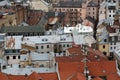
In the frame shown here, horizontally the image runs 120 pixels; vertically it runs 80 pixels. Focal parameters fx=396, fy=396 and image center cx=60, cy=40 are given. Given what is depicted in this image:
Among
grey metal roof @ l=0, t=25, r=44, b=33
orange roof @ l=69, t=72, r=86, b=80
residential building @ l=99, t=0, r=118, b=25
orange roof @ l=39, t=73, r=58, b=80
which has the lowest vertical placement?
orange roof @ l=39, t=73, r=58, b=80

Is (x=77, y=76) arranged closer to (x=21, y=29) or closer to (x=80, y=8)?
(x=21, y=29)

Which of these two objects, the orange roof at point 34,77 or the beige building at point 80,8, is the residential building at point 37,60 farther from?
the beige building at point 80,8

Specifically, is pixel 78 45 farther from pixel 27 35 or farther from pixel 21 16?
pixel 21 16

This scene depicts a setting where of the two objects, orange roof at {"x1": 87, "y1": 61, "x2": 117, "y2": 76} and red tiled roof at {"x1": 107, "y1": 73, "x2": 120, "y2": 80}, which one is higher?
orange roof at {"x1": 87, "y1": 61, "x2": 117, "y2": 76}

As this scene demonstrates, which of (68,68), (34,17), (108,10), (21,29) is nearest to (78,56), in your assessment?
(68,68)

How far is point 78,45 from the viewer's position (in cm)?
7538

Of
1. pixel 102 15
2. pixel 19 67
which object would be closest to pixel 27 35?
pixel 19 67

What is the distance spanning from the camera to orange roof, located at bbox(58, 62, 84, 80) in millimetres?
57578

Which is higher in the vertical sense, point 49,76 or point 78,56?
point 78,56

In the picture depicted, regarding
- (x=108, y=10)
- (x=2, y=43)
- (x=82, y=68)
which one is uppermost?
(x=108, y=10)

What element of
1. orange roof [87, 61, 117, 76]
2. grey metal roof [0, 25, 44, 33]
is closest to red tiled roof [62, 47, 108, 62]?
orange roof [87, 61, 117, 76]

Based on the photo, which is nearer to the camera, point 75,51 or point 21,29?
point 75,51

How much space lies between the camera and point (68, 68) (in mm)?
58531

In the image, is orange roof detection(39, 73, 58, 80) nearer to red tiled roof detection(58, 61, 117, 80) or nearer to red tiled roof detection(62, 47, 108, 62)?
red tiled roof detection(58, 61, 117, 80)
